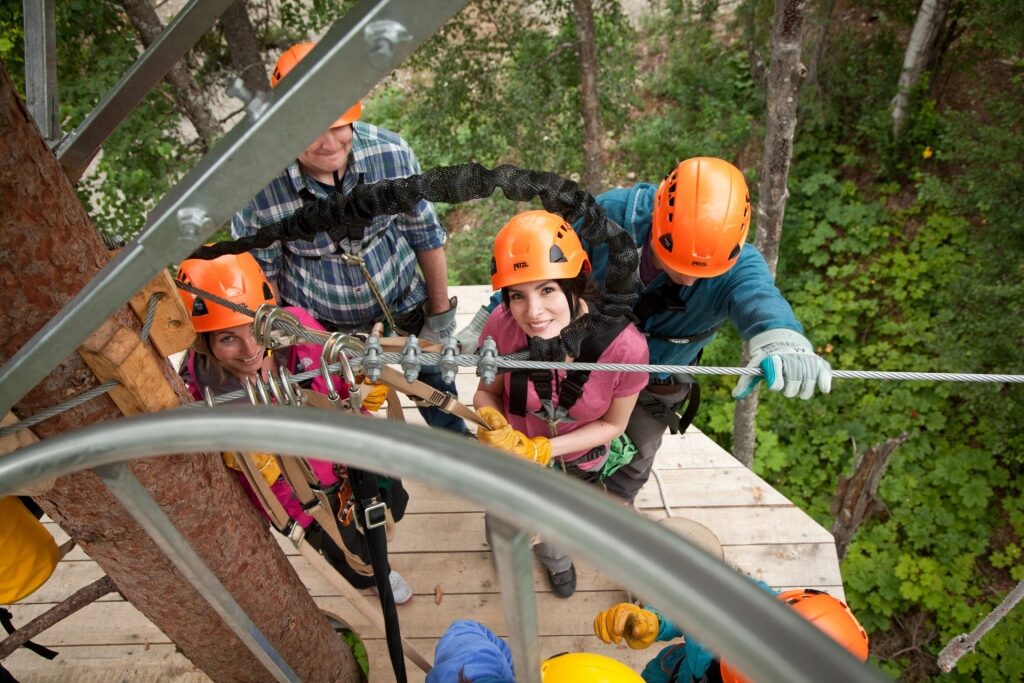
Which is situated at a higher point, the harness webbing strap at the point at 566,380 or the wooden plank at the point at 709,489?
the harness webbing strap at the point at 566,380

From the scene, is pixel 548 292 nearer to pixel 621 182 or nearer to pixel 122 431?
pixel 122 431

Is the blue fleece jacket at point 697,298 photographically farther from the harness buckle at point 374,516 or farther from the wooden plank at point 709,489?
the harness buckle at point 374,516

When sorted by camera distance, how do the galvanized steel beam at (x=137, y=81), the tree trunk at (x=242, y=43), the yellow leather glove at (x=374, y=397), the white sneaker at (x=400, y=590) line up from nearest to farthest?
1. the galvanized steel beam at (x=137, y=81)
2. the yellow leather glove at (x=374, y=397)
3. the white sneaker at (x=400, y=590)
4. the tree trunk at (x=242, y=43)

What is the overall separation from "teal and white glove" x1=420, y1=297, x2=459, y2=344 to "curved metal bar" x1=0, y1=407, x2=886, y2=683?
2.10 meters

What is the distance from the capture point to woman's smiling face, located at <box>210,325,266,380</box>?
212 centimetres

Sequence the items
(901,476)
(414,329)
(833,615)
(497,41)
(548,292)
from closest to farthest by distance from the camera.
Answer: (833,615)
(548,292)
(414,329)
(901,476)
(497,41)

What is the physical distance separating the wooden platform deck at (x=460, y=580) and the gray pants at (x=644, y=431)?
0.42 metres

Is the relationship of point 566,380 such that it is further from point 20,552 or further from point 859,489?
point 859,489

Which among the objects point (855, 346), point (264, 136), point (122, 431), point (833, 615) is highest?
point (264, 136)

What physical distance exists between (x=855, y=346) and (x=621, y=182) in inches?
139

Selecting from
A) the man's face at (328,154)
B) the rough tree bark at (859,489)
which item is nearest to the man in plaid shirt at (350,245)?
the man's face at (328,154)

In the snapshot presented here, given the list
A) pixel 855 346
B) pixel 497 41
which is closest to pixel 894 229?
pixel 855 346

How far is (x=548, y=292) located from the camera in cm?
202

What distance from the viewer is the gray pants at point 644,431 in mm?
2578
